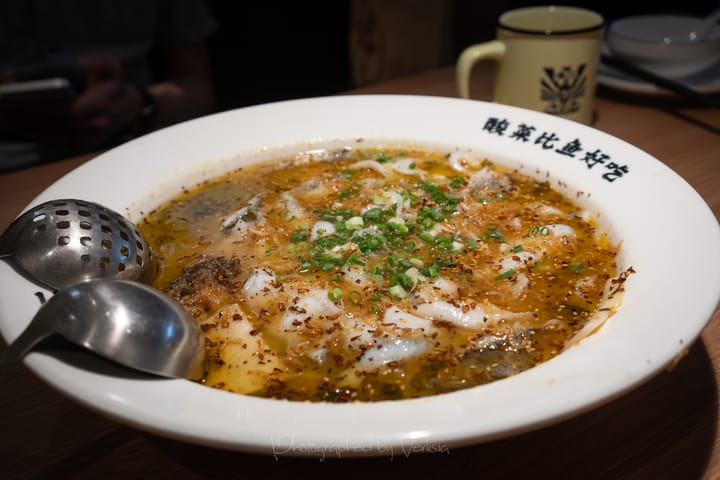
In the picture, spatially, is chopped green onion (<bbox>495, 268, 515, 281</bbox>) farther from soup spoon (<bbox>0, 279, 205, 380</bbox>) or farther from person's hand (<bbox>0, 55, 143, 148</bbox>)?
person's hand (<bbox>0, 55, 143, 148</bbox>)

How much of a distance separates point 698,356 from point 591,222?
0.49m

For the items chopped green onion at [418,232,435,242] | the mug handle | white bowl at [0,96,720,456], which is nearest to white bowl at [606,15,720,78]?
the mug handle

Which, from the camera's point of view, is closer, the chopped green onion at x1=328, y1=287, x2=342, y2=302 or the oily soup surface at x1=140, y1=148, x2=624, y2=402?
the oily soup surface at x1=140, y1=148, x2=624, y2=402

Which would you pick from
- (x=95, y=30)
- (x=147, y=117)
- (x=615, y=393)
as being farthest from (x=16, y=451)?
(x=95, y=30)

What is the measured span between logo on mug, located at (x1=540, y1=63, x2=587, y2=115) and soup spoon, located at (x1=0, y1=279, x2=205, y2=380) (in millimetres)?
2034

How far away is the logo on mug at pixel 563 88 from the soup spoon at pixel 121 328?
203 cm

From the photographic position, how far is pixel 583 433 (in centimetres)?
135

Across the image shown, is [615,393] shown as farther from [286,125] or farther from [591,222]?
[286,125]

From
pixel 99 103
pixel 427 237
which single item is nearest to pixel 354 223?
pixel 427 237

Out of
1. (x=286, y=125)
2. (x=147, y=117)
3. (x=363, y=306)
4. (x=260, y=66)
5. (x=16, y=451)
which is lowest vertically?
(x=260, y=66)

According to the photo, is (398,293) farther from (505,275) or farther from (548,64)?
(548,64)

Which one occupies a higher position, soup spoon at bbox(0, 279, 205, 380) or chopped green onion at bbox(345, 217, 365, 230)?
soup spoon at bbox(0, 279, 205, 380)

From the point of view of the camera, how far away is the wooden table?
4.18ft

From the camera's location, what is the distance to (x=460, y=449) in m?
1.32
